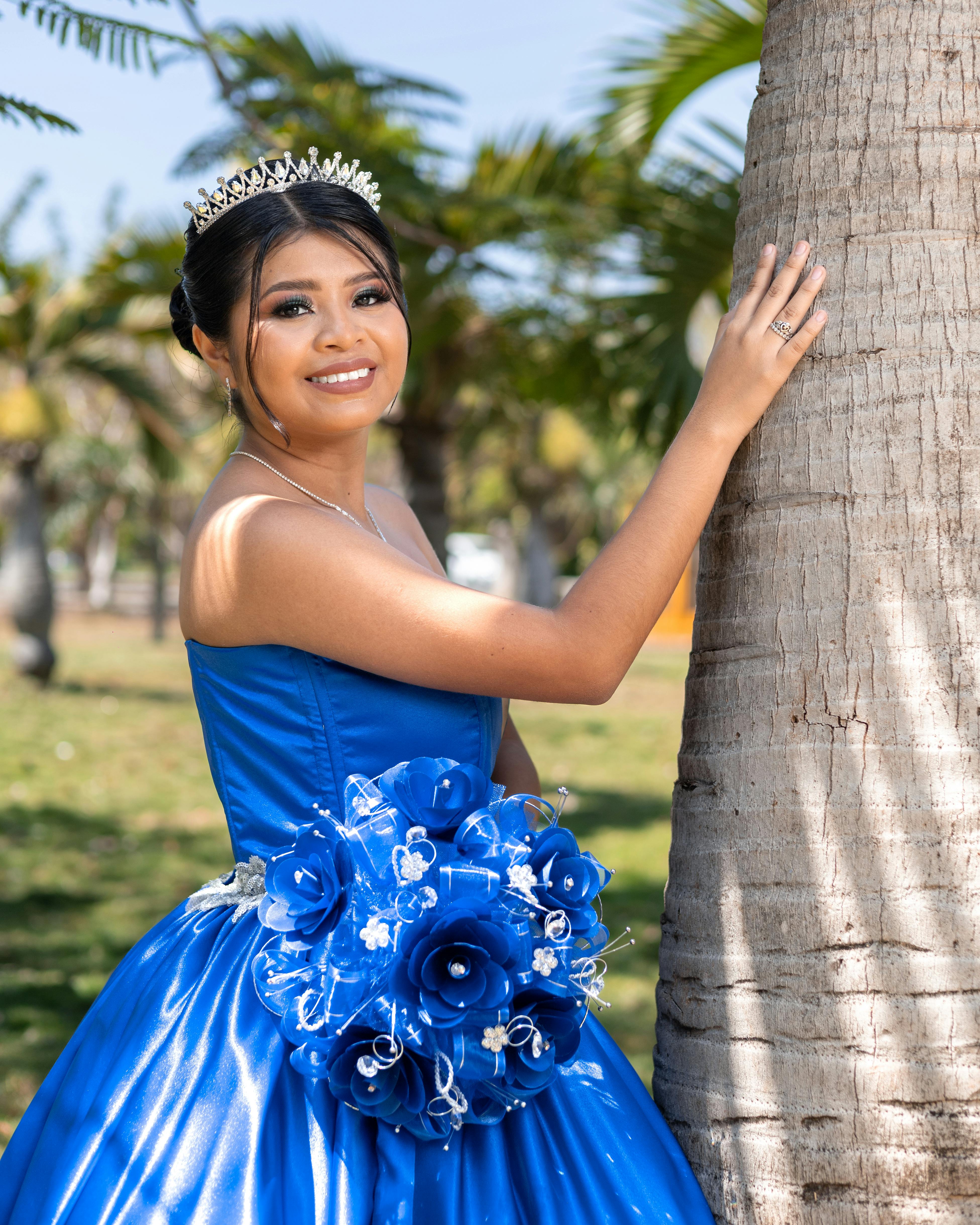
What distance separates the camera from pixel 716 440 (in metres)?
1.68

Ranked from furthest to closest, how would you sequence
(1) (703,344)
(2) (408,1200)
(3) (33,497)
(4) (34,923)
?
(1) (703,344)
(3) (33,497)
(4) (34,923)
(2) (408,1200)

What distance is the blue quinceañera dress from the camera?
1471 millimetres

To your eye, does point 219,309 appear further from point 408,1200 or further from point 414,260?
point 414,260

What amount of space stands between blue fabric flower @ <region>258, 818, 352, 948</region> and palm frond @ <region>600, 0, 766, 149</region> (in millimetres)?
A: 4476

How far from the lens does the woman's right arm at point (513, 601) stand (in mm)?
1554

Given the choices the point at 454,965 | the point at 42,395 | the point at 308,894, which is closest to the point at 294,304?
the point at 308,894

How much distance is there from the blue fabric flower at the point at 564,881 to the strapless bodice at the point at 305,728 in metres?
0.29

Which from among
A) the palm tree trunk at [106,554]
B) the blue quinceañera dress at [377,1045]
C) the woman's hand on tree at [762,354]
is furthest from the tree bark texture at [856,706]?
the palm tree trunk at [106,554]

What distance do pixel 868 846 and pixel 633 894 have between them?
4.85 metres

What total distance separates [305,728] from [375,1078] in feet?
1.73

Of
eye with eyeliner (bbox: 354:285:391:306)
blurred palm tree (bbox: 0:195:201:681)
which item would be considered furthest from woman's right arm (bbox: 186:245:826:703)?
blurred palm tree (bbox: 0:195:201:681)

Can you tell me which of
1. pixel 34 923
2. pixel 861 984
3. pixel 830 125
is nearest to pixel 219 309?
pixel 830 125

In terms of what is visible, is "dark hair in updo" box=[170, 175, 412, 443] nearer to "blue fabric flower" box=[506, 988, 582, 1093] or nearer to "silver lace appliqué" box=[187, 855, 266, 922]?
"silver lace appliqué" box=[187, 855, 266, 922]

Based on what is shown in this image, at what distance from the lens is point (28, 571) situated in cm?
1320
